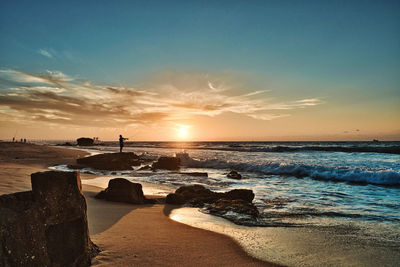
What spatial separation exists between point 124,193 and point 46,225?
16.2ft

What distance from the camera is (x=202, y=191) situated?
857cm

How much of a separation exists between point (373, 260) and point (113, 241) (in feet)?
13.1

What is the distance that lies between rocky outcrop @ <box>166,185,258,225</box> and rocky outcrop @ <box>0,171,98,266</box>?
3.70 m

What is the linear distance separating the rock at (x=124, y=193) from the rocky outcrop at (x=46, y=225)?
4.28 meters

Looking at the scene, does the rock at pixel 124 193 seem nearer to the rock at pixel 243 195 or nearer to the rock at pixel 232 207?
the rock at pixel 232 207

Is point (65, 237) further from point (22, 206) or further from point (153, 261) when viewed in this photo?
point (153, 261)

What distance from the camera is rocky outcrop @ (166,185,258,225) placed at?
6.27m

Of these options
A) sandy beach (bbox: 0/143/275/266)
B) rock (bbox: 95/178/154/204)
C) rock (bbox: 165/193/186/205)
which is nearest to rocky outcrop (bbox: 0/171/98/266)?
sandy beach (bbox: 0/143/275/266)

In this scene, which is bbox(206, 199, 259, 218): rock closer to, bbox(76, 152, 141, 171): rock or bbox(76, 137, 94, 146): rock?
bbox(76, 152, 141, 171): rock

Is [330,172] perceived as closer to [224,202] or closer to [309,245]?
[224,202]

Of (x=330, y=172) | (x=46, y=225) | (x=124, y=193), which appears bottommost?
(x=330, y=172)

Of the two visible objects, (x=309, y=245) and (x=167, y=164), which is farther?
(x=167, y=164)

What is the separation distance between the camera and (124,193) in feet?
24.9

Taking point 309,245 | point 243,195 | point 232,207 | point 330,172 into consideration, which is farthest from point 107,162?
point 309,245
